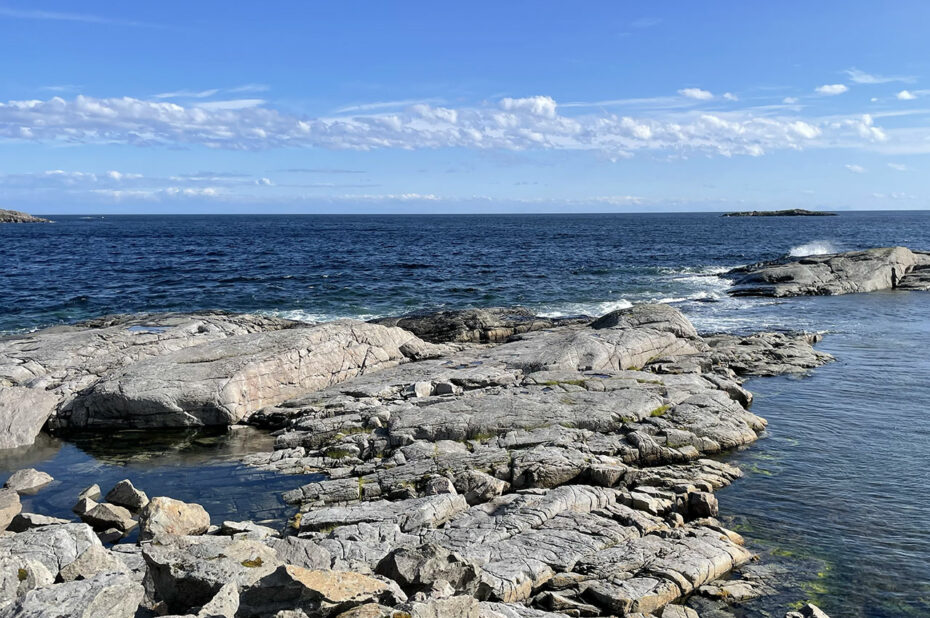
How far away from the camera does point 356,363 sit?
26484mm

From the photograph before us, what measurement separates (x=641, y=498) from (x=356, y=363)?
14.3 metres

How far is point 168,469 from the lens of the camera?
18.4 metres

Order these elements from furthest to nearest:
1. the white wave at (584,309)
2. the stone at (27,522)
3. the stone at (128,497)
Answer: the white wave at (584,309) → the stone at (128,497) → the stone at (27,522)

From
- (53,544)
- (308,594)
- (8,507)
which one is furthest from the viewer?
(8,507)

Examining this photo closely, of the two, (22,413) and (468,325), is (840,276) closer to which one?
(468,325)

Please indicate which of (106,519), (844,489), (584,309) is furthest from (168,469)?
(584,309)

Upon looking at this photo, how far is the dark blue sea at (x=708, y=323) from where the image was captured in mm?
13781

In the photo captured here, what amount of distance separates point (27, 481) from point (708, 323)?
114ft

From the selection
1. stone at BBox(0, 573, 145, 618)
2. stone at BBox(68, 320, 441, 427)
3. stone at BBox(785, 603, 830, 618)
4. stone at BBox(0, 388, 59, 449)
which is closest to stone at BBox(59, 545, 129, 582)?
stone at BBox(0, 573, 145, 618)

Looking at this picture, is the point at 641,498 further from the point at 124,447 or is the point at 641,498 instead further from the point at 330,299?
the point at 330,299

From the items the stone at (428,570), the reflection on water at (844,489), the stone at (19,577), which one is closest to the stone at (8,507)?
the stone at (19,577)

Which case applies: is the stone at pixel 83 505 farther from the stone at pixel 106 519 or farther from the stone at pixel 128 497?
the stone at pixel 128 497

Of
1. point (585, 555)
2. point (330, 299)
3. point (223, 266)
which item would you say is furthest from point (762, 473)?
point (223, 266)

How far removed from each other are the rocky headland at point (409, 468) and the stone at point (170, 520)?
4 cm
